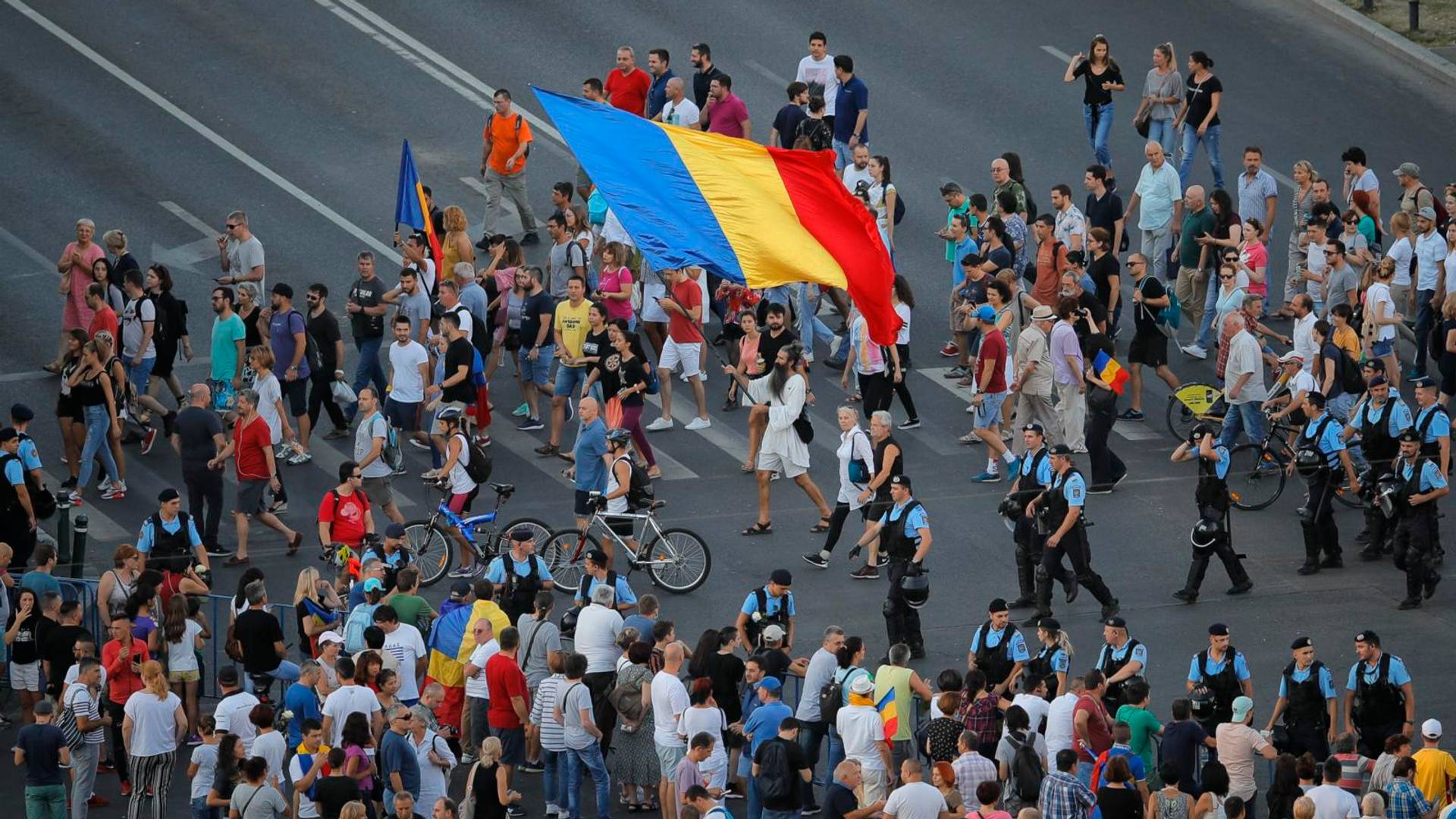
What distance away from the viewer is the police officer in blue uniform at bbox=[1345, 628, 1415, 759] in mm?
18578

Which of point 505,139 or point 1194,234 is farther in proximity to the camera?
point 505,139

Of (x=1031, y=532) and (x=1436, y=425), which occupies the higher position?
(x=1436, y=425)

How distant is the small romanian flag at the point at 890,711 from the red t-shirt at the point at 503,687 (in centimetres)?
289

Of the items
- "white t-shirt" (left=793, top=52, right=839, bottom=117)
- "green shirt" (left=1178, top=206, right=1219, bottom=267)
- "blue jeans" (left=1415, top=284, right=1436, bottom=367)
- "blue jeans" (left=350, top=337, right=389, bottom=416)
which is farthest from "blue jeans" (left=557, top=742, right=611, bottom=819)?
"white t-shirt" (left=793, top=52, right=839, bottom=117)

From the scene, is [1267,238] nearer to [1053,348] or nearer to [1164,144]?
[1164,144]

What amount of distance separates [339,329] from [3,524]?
243 inches

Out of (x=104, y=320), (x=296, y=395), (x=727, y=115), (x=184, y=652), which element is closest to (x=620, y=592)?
(x=184, y=652)

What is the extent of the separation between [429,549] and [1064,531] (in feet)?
19.8

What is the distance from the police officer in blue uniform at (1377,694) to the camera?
61.0 ft

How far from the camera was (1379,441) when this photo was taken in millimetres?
22734

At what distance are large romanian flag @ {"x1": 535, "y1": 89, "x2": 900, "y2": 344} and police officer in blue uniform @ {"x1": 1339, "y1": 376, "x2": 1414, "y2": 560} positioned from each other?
4781 millimetres

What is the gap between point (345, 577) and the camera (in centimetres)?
2106

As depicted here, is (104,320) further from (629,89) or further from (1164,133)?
(1164,133)

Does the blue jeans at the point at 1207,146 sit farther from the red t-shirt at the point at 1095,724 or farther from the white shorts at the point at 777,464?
the red t-shirt at the point at 1095,724
